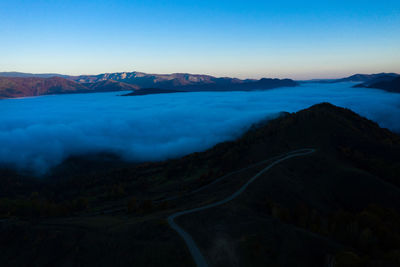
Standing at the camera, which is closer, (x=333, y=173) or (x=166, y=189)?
(x=333, y=173)

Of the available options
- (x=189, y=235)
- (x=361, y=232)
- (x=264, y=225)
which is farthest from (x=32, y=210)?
(x=361, y=232)

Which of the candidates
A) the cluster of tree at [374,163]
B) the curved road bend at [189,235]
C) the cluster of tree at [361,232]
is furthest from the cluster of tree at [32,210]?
the cluster of tree at [374,163]

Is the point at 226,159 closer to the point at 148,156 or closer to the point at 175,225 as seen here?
the point at 175,225

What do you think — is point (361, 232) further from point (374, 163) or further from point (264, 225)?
point (374, 163)

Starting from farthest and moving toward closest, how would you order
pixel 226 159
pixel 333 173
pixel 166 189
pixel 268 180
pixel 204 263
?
1. pixel 226 159
2. pixel 166 189
3. pixel 333 173
4. pixel 268 180
5. pixel 204 263

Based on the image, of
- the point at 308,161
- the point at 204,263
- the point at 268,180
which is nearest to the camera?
the point at 204,263

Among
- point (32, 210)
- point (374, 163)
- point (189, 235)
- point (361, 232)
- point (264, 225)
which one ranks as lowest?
point (32, 210)

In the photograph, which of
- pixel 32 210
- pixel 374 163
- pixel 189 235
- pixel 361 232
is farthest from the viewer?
pixel 374 163

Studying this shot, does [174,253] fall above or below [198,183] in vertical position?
above

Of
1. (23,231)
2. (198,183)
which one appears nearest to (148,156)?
(198,183)
